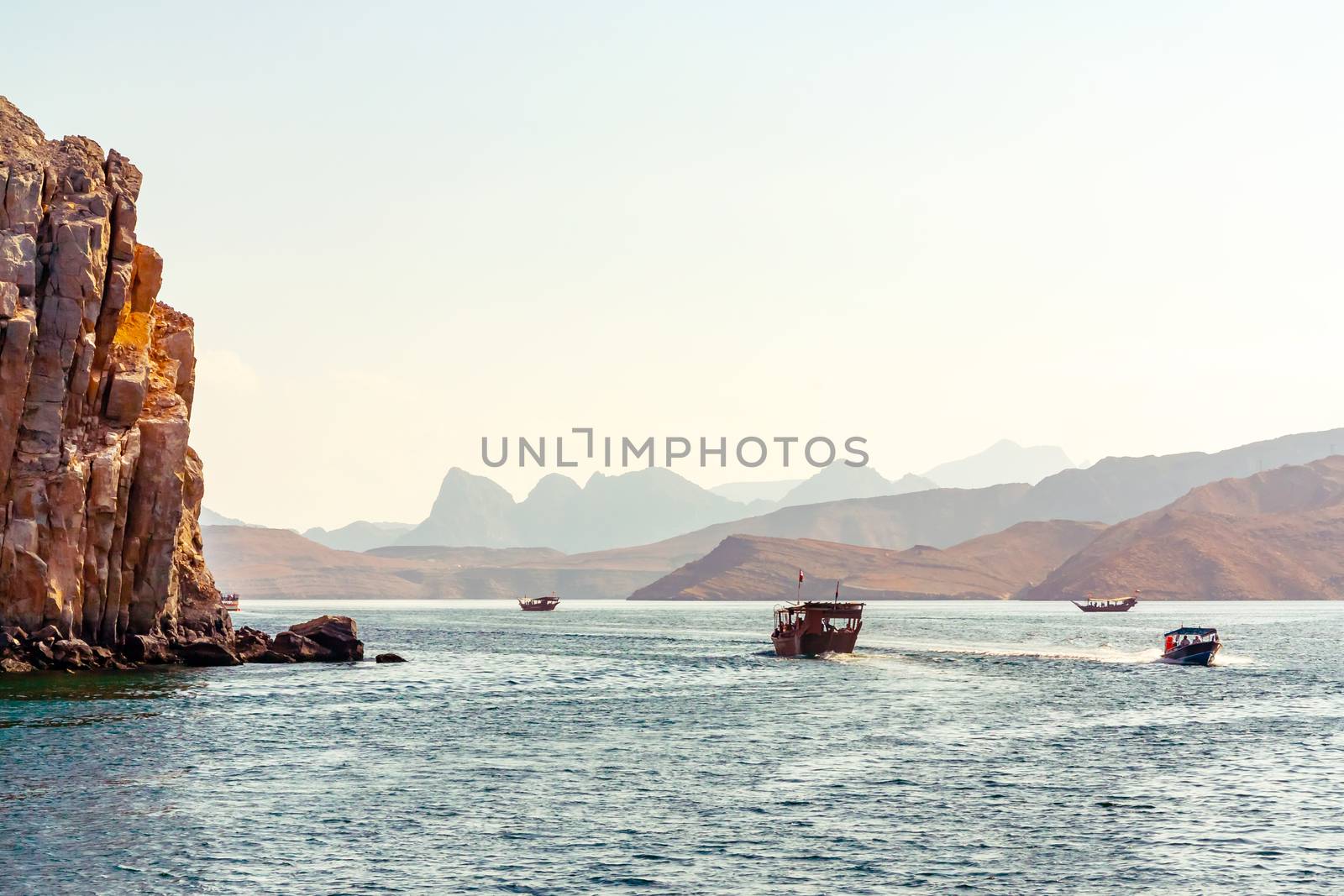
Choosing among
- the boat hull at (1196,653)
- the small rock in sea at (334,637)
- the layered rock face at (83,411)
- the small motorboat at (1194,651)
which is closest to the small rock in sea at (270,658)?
the small rock in sea at (334,637)

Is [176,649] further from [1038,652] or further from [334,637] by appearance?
[1038,652]

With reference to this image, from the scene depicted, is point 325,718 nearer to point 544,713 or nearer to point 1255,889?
point 544,713

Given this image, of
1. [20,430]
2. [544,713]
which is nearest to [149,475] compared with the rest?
[20,430]

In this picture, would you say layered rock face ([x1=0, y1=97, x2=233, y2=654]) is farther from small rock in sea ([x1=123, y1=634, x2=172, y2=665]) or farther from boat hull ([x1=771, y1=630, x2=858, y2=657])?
boat hull ([x1=771, y1=630, x2=858, y2=657])

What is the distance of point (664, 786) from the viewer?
48.1 m

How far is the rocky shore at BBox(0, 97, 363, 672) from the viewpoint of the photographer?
263 ft

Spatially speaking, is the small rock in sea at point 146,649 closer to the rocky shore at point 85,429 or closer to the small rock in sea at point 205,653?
the rocky shore at point 85,429

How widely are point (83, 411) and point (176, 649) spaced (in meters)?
19.6

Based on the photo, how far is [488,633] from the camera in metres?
184

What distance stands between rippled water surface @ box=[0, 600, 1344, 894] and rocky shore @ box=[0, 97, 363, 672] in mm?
5931

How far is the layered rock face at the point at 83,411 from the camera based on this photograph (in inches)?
3164

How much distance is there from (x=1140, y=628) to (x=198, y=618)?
147925 millimetres

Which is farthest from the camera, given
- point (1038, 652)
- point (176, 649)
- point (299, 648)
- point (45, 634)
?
point (1038, 652)

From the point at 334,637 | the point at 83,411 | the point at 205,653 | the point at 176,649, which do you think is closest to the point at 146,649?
the point at 176,649
